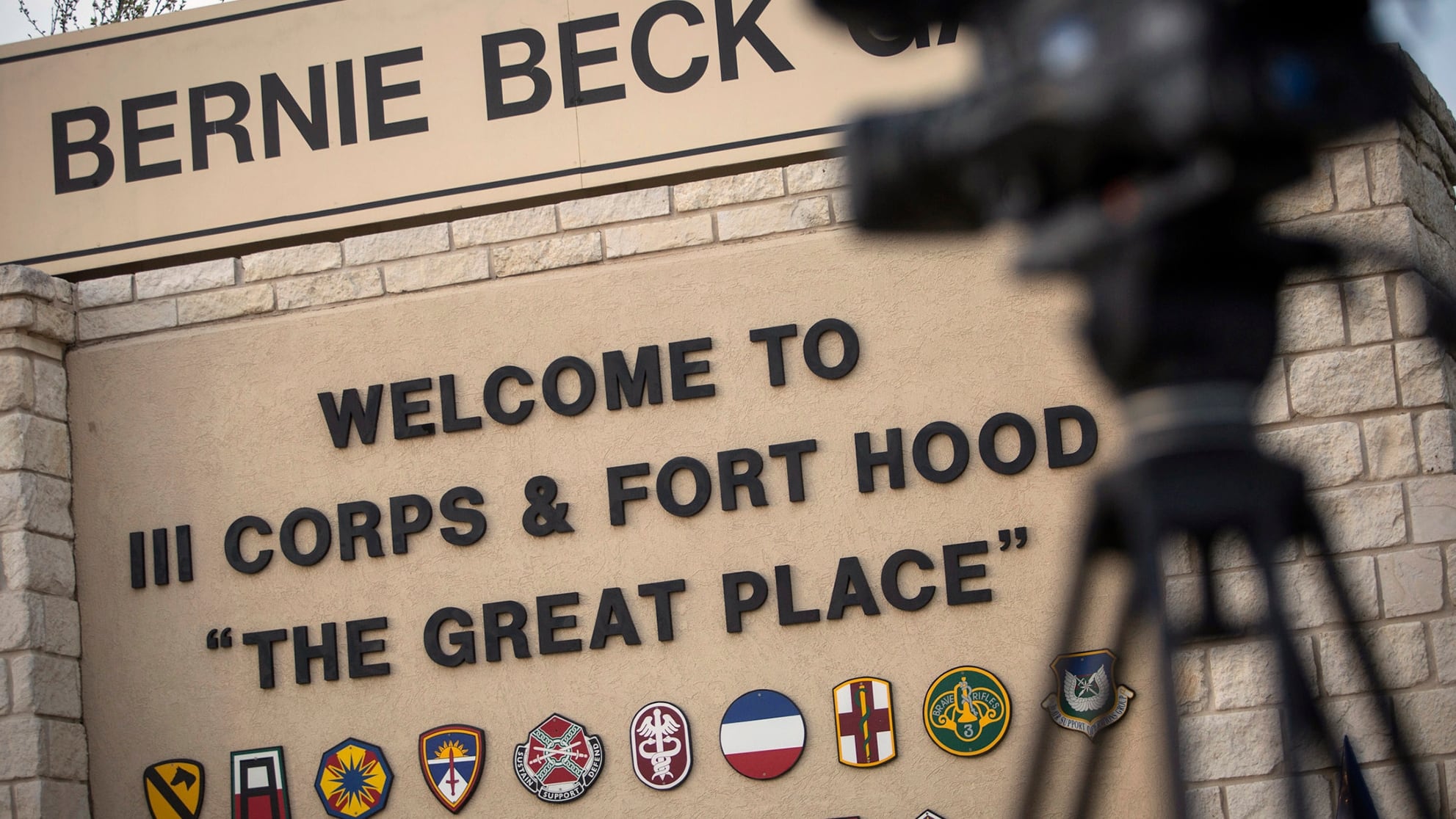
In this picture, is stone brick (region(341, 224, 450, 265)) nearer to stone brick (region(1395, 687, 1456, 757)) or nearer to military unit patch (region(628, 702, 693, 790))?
military unit patch (region(628, 702, 693, 790))

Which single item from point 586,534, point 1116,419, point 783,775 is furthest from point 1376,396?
point 586,534

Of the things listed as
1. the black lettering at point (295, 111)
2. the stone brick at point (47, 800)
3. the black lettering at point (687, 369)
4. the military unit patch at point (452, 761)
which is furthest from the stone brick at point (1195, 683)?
the stone brick at point (47, 800)

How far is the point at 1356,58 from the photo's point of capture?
1294 millimetres

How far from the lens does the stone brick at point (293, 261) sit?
5.43 m

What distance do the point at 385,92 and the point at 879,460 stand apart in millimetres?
2372

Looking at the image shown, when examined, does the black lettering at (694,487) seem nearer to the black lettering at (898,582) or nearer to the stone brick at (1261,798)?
the black lettering at (898,582)

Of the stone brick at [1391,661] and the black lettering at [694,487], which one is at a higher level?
the black lettering at [694,487]

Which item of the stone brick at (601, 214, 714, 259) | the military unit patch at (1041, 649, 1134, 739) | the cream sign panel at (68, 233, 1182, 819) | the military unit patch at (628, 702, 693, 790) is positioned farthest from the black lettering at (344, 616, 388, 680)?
the military unit patch at (1041, 649, 1134, 739)

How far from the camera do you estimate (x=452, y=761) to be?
195 inches

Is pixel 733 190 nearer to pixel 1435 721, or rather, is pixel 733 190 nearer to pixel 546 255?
pixel 546 255

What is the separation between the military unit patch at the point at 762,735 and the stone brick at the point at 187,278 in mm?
2484

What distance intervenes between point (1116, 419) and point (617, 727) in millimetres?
1917

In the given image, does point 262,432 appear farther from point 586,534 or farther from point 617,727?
point 617,727

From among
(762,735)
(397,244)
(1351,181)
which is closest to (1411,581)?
(1351,181)
